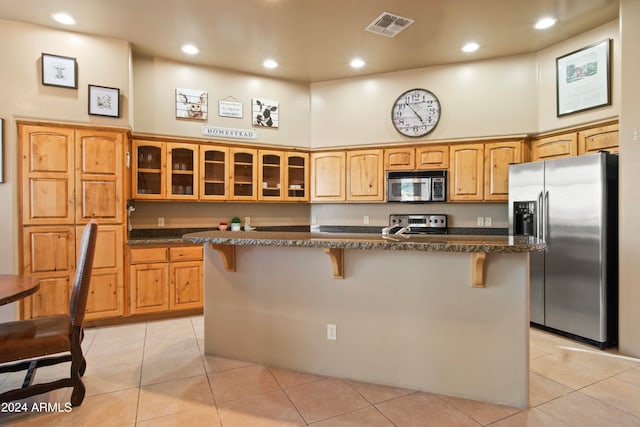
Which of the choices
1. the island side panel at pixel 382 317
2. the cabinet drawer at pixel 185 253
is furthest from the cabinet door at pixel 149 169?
the island side panel at pixel 382 317

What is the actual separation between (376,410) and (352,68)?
404 centimetres

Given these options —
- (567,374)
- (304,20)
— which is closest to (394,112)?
(304,20)

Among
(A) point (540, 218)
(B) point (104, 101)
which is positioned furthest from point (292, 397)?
(B) point (104, 101)

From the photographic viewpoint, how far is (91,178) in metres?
3.69

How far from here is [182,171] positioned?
445 centimetres

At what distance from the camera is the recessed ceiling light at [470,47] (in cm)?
403

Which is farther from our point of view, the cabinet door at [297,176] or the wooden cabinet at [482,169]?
the cabinet door at [297,176]

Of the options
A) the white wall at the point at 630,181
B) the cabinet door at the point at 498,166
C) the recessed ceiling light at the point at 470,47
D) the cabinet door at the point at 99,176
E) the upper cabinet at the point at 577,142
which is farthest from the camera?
the cabinet door at the point at 498,166

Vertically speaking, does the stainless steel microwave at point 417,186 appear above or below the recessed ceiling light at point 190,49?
below

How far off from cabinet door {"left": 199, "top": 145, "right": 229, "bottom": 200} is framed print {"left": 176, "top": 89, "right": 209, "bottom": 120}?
0.42 m

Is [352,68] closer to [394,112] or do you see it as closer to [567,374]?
[394,112]

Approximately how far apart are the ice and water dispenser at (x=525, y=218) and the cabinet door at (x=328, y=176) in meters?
2.14

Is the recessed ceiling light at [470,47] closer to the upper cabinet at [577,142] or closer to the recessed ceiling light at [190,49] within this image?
the upper cabinet at [577,142]

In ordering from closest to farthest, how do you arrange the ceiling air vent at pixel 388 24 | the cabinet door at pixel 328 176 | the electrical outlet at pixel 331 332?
the electrical outlet at pixel 331 332, the ceiling air vent at pixel 388 24, the cabinet door at pixel 328 176
